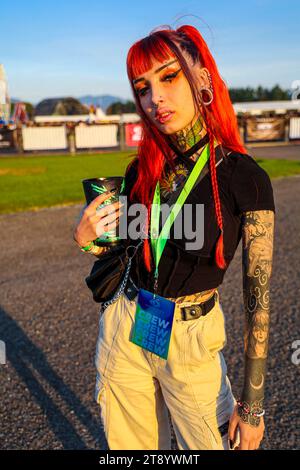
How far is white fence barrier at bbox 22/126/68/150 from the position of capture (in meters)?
24.5

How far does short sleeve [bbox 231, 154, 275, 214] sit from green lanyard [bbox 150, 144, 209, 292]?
0.13 meters

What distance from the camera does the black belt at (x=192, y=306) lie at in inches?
62.1

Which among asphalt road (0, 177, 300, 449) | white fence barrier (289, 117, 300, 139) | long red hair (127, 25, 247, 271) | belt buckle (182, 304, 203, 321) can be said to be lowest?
asphalt road (0, 177, 300, 449)

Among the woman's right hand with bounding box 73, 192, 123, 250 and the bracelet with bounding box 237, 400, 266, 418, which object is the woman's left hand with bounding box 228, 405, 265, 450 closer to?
the bracelet with bounding box 237, 400, 266, 418

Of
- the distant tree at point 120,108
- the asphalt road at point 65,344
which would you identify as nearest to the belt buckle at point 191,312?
the asphalt road at point 65,344

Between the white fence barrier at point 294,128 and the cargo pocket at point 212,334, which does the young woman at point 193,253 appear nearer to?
the cargo pocket at point 212,334

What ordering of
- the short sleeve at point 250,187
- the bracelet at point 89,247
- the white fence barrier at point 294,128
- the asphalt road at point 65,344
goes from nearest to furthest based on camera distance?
the short sleeve at point 250,187 < the bracelet at point 89,247 < the asphalt road at point 65,344 < the white fence barrier at point 294,128

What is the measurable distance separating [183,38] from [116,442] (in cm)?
157

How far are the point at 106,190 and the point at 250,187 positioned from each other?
534mm

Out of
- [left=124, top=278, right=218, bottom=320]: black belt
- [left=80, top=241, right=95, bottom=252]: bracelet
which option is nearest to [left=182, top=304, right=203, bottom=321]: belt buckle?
[left=124, top=278, right=218, bottom=320]: black belt

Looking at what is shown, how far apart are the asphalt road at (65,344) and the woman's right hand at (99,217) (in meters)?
1.68

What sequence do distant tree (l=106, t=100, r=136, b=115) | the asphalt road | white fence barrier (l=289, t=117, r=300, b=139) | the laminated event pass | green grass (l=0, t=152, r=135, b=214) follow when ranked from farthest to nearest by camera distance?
distant tree (l=106, t=100, r=136, b=115) → white fence barrier (l=289, t=117, r=300, b=139) → green grass (l=0, t=152, r=135, b=214) → the asphalt road → the laminated event pass
